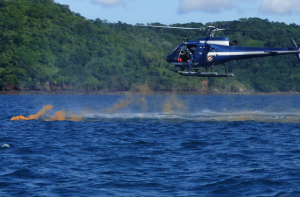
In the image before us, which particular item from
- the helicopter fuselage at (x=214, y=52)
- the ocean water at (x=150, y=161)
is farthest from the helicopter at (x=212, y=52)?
the ocean water at (x=150, y=161)

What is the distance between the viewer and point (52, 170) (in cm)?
2161

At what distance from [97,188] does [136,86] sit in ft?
568

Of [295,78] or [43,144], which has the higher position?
[295,78]

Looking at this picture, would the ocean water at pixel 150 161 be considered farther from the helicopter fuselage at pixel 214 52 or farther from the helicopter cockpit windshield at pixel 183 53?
the helicopter cockpit windshield at pixel 183 53

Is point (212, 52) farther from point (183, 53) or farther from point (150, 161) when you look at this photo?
point (150, 161)

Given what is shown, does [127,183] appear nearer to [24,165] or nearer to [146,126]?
[24,165]

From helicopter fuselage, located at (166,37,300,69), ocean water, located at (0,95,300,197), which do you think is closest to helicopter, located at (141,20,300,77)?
helicopter fuselage, located at (166,37,300,69)

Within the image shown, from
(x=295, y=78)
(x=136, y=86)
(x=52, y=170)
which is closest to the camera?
(x=52, y=170)

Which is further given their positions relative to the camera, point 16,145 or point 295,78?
point 295,78

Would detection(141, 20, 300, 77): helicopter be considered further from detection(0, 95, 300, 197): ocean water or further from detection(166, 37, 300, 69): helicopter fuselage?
detection(0, 95, 300, 197): ocean water

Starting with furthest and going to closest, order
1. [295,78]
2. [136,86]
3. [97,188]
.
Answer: [136,86]
[295,78]
[97,188]

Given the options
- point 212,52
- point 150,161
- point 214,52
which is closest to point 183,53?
point 212,52

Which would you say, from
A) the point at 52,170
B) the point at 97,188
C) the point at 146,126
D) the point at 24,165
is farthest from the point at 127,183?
the point at 146,126

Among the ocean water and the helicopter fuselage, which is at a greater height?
the helicopter fuselage
